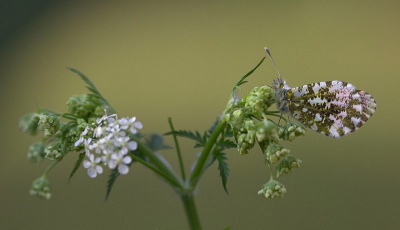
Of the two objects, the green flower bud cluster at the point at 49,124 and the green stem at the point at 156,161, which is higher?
the green flower bud cluster at the point at 49,124

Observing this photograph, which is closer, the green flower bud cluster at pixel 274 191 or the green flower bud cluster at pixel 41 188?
the green flower bud cluster at pixel 274 191

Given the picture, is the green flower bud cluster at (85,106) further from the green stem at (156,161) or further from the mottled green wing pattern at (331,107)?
the mottled green wing pattern at (331,107)

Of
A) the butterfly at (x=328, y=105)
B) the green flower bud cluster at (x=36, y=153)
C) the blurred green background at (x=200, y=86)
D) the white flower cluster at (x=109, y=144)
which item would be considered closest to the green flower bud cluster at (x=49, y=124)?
the white flower cluster at (x=109, y=144)

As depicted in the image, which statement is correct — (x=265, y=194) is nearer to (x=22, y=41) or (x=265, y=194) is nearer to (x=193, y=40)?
(x=193, y=40)

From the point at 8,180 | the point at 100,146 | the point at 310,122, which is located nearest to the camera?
the point at 100,146

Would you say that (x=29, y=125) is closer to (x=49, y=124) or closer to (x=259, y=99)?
(x=49, y=124)

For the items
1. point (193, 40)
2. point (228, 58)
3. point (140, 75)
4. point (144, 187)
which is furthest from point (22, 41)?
point (144, 187)

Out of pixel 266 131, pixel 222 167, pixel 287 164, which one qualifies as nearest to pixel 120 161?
pixel 222 167
